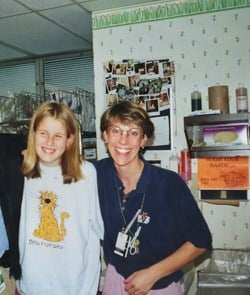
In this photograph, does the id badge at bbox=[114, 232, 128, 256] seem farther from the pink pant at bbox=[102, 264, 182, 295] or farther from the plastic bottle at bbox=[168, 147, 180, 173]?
the plastic bottle at bbox=[168, 147, 180, 173]

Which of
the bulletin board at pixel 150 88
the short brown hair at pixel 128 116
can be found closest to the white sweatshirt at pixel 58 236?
the short brown hair at pixel 128 116

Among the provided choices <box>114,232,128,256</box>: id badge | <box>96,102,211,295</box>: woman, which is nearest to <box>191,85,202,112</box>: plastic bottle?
<box>96,102,211,295</box>: woman

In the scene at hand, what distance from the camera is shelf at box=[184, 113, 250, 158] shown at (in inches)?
90.5

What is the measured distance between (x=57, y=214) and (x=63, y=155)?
0.84 ft

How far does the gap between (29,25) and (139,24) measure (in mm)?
935

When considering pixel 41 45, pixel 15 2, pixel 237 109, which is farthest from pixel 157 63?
pixel 41 45

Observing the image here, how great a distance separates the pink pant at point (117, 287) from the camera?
1.52 metres

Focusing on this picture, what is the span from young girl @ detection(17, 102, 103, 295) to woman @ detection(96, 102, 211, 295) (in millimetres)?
94

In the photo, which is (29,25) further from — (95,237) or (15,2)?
(95,237)

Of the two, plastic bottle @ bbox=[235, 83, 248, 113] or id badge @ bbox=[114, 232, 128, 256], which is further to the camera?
plastic bottle @ bbox=[235, 83, 248, 113]

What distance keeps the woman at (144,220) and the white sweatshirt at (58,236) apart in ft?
0.28

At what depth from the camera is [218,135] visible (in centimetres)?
237

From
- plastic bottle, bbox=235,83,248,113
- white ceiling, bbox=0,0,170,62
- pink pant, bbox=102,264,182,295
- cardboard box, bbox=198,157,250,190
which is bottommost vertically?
pink pant, bbox=102,264,182,295

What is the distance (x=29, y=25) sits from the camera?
117 inches
